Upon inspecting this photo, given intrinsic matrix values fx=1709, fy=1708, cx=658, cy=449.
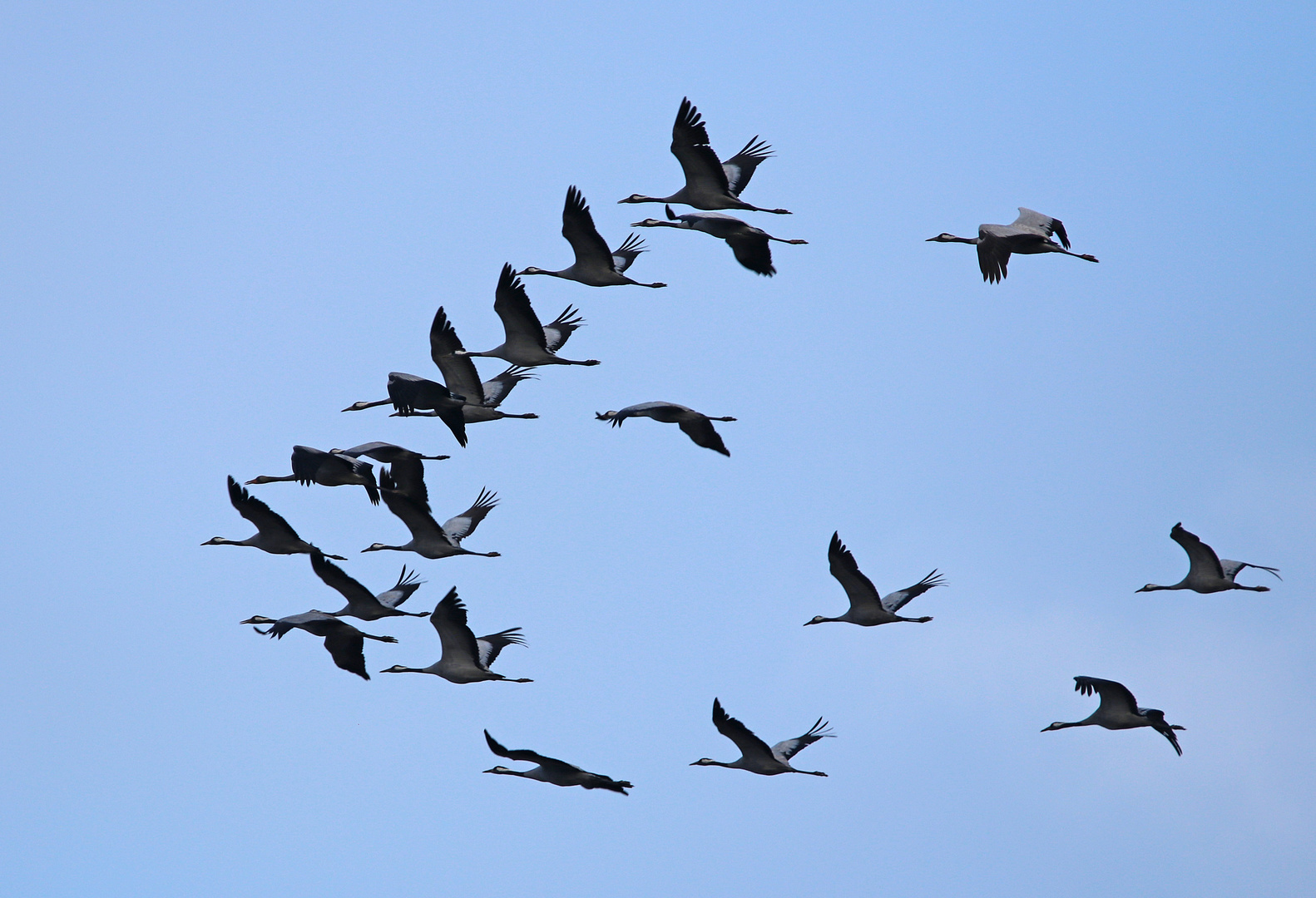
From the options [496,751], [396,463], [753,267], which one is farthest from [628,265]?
[496,751]

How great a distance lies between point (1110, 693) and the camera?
25.8m

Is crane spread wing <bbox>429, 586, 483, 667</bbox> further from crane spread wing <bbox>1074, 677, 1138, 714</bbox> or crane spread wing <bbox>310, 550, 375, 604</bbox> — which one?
crane spread wing <bbox>1074, 677, 1138, 714</bbox>

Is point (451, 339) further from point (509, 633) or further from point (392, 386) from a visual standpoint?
point (509, 633)

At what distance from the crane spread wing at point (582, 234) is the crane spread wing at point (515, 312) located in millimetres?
1052

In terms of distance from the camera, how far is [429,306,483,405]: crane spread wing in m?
26.2

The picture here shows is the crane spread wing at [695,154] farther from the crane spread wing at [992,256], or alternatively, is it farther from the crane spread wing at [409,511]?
the crane spread wing at [409,511]

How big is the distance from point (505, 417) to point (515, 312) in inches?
117

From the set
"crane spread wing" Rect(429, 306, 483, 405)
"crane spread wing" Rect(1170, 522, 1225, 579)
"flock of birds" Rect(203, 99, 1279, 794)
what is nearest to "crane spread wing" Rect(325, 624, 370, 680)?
"flock of birds" Rect(203, 99, 1279, 794)

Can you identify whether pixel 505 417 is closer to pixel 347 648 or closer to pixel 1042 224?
pixel 347 648

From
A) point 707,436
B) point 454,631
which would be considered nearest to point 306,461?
point 454,631

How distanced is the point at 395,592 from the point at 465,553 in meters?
1.41

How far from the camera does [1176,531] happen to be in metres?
28.3

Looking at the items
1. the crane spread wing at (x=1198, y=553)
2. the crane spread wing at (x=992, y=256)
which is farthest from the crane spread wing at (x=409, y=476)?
the crane spread wing at (x=1198, y=553)

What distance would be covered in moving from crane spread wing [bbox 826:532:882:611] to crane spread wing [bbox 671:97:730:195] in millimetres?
5701
